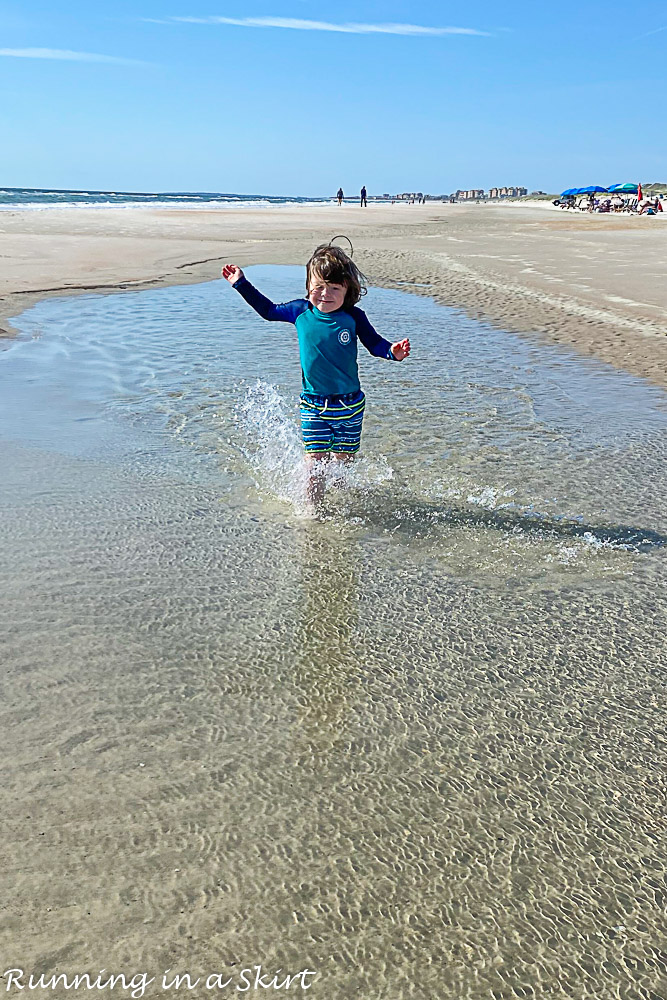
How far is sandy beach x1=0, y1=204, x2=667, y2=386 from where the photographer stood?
10.1 m

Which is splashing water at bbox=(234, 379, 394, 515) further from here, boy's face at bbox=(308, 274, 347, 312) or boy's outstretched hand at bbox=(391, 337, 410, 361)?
boy's face at bbox=(308, 274, 347, 312)

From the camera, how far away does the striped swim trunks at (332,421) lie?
4531mm

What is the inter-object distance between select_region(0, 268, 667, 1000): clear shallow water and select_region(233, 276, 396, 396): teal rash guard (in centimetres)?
61

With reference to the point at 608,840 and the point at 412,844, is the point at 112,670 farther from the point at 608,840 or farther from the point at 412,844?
the point at 608,840

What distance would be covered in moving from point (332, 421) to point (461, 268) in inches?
488

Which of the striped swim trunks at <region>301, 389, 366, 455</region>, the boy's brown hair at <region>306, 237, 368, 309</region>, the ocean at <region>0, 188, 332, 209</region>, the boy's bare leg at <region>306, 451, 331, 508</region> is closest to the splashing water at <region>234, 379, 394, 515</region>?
the boy's bare leg at <region>306, 451, 331, 508</region>

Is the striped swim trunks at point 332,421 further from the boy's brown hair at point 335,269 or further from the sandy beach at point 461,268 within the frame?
the sandy beach at point 461,268

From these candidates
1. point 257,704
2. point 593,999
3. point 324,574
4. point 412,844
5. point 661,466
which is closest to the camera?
point 593,999

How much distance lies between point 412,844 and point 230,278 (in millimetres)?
3277

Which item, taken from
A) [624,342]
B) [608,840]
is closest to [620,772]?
[608,840]

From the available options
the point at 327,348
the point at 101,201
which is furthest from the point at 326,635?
the point at 101,201

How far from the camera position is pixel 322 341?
445 centimetres

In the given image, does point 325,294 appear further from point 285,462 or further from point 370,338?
point 285,462

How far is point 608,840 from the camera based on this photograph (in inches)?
84.0
